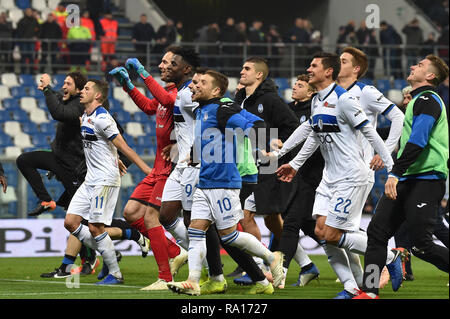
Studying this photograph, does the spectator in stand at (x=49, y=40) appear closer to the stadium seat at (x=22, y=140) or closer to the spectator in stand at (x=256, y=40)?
the stadium seat at (x=22, y=140)

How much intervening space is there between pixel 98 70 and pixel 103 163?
11631 mm

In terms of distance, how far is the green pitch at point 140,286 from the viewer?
8766 mm

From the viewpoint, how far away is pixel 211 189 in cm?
841

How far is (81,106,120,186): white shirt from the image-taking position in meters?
10.1

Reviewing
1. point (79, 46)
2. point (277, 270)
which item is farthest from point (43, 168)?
point (79, 46)

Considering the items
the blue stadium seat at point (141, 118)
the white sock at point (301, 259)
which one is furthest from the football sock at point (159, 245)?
the blue stadium seat at point (141, 118)

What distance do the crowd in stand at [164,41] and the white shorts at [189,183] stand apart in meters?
11.5

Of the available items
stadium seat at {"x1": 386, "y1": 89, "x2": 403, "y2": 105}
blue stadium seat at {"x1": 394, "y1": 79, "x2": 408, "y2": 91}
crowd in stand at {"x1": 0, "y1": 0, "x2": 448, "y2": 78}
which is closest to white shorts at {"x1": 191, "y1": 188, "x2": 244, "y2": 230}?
crowd in stand at {"x1": 0, "y1": 0, "x2": 448, "y2": 78}

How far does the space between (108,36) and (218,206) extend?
15.4 meters

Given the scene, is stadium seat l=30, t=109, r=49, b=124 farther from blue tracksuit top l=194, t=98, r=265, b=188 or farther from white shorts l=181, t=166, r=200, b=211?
blue tracksuit top l=194, t=98, r=265, b=188

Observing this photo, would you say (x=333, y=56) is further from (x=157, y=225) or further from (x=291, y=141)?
(x=157, y=225)

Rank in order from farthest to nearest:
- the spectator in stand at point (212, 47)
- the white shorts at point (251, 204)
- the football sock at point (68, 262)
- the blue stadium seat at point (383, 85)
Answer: the blue stadium seat at point (383, 85) → the spectator in stand at point (212, 47) → the football sock at point (68, 262) → the white shorts at point (251, 204)
